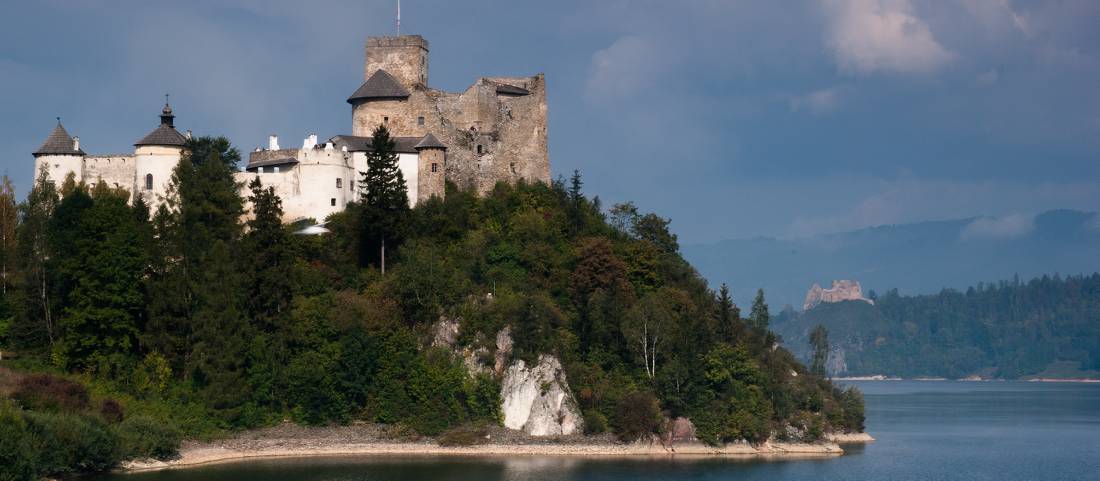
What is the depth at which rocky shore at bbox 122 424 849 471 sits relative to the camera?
65.4 meters

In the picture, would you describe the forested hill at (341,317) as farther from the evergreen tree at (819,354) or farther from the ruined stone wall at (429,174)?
the evergreen tree at (819,354)

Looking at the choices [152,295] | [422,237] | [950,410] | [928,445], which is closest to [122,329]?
[152,295]

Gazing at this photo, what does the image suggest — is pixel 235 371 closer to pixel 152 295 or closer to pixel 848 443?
pixel 152 295

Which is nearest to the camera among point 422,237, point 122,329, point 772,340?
point 122,329

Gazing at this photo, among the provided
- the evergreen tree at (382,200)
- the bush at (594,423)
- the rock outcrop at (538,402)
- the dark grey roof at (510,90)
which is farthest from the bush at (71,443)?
the dark grey roof at (510,90)

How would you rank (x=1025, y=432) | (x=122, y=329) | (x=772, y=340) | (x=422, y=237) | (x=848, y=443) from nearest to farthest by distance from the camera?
(x=122, y=329)
(x=422, y=237)
(x=848, y=443)
(x=772, y=340)
(x=1025, y=432)

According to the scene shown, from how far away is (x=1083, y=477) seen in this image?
7044cm

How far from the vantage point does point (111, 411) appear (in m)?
62.0

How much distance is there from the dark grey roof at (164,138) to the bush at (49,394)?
1687cm

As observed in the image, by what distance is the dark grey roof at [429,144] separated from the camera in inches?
3036

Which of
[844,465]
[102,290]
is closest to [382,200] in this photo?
[102,290]

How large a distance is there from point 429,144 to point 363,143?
13.5ft

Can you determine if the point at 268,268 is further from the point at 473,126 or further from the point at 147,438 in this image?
the point at 473,126

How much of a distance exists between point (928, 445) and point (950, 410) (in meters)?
52.0
